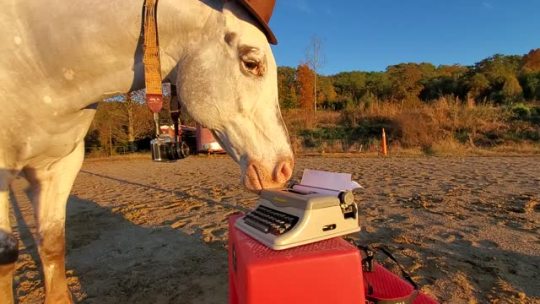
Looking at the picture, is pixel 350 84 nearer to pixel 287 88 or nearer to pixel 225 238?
pixel 287 88

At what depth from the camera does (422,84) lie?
3228 centimetres

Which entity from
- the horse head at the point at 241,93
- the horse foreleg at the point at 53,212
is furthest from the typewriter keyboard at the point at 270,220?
the horse foreleg at the point at 53,212

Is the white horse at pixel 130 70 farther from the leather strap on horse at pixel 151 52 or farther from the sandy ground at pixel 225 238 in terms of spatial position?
the sandy ground at pixel 225 238

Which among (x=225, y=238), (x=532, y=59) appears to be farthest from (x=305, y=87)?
(x=225, y=238)

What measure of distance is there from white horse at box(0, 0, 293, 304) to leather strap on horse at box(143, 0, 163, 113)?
4 centimetres

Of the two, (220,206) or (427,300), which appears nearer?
(427,300)

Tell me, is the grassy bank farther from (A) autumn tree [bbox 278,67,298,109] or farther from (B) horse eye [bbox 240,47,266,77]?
(B) horse eye [bbox 240,47,266,77]

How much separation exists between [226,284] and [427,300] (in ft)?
5.29

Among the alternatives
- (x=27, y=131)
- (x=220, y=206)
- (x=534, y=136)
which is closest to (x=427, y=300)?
(x=27, y=131)

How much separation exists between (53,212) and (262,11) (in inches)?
75.8

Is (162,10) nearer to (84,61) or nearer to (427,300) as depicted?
(84,61)

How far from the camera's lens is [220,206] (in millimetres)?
5398

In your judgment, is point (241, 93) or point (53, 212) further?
point (53, 212)

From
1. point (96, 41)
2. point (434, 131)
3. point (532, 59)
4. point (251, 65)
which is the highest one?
point (532, 59)
